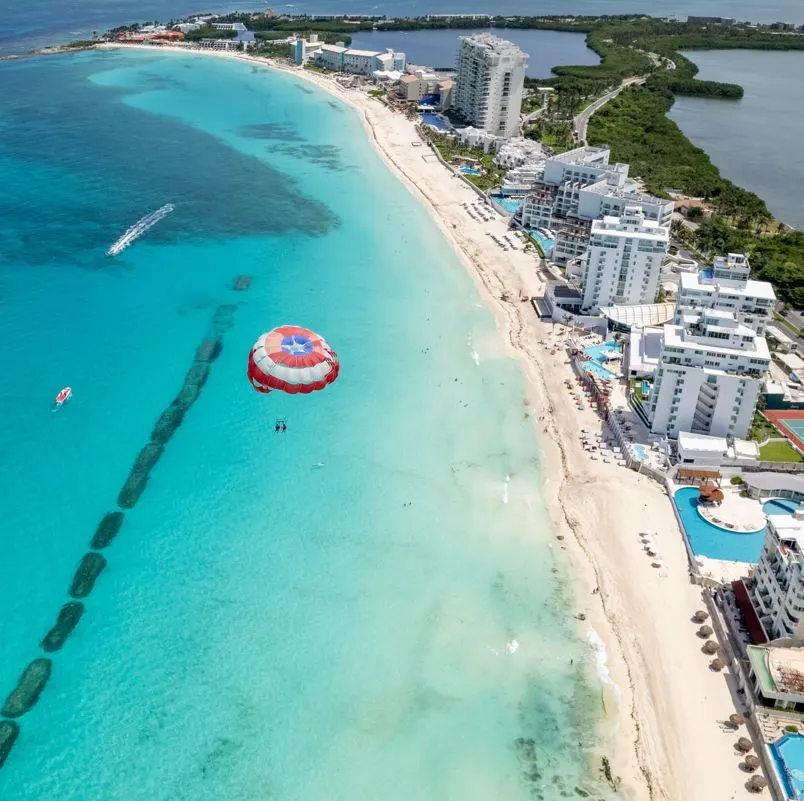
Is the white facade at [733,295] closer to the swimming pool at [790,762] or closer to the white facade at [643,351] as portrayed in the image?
the white facade at [643,351]

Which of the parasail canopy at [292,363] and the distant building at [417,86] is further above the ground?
the distant building at [417,86]

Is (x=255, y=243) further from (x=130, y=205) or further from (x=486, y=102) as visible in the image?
(x=486, y=102)

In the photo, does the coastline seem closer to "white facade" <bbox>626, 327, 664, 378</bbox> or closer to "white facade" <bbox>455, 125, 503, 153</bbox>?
"white facade" <bbox>626, 327, 664, 378</bbox>

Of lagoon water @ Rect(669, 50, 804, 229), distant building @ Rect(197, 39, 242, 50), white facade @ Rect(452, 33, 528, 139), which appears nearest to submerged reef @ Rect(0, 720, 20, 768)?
lagoon water @ Rect(669, 50, 804, 229)

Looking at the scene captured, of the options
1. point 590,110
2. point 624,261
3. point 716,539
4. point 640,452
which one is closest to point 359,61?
point 590,110

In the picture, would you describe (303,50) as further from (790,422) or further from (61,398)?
(790,422)

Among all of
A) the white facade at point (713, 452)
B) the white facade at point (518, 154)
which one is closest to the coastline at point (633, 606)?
the white facade at point (713, 452)

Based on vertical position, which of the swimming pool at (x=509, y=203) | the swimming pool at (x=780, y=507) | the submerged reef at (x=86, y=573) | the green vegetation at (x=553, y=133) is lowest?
the submerged reef at (x=86, y=573)
